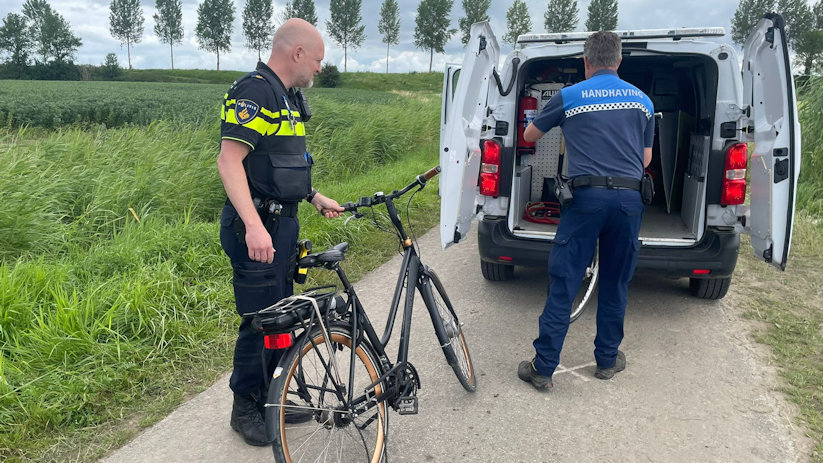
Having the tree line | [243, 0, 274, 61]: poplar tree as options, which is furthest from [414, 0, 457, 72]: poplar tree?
[243, 0, 274, 61]: poplar tree

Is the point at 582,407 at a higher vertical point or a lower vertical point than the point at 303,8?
lower

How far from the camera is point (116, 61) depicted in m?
65.3

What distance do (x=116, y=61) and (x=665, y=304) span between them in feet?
240

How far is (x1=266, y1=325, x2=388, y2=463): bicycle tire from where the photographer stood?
2.23 m

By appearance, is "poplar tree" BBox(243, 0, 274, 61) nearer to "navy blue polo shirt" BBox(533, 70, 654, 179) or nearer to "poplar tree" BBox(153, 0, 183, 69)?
"poplar tree" BBox(153, 0, 183, 69)

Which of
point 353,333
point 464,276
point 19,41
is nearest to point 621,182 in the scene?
point 353,333

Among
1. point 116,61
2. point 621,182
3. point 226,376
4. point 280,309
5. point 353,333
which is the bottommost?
point 226,376

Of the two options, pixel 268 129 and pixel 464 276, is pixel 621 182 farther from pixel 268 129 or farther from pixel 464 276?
pixel 464 276

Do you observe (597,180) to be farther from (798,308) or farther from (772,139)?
(798,308)

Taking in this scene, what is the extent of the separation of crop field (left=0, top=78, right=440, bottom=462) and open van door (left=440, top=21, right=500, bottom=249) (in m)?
→ 1.66

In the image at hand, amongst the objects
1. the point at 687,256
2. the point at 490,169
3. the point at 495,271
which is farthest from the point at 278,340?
the point at 687,256

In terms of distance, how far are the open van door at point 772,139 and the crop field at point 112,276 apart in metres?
3.33

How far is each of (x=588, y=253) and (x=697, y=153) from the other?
2.11 m

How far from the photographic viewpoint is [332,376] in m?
2.33
